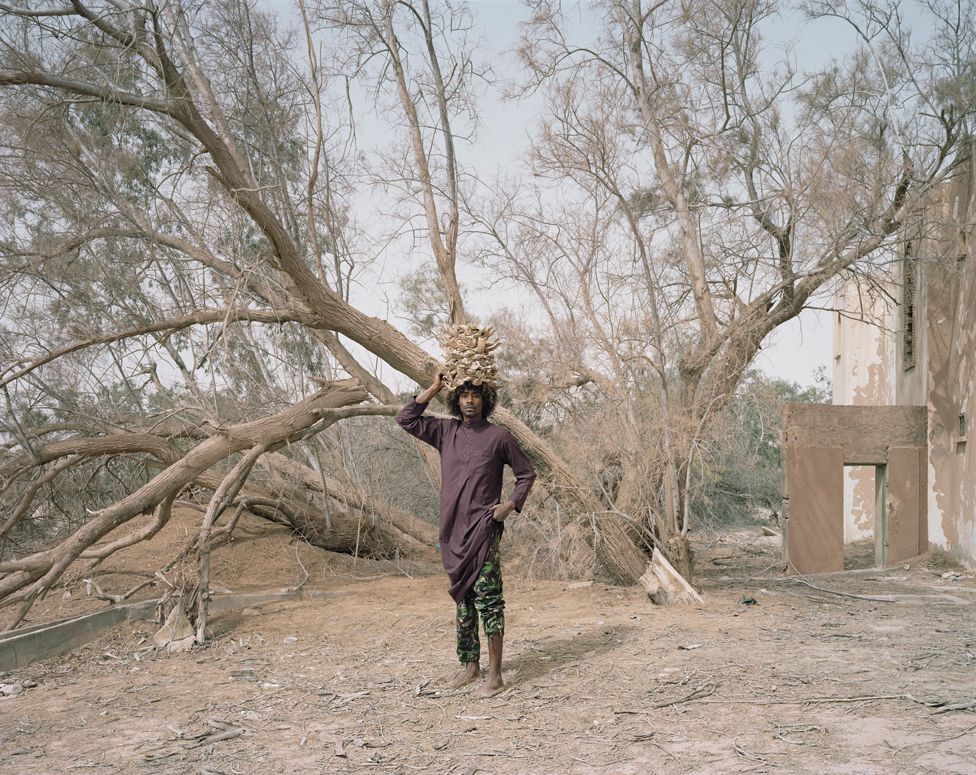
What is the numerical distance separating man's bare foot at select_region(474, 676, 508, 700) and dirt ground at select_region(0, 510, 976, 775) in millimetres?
57

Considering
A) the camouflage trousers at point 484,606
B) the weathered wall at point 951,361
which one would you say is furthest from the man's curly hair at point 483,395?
the weathered wall at point 951,361

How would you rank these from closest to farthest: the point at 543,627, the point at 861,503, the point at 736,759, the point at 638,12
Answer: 1. the point at 736,759
2. the point at 543,627
3. the point at 638,12
4. the point at 861,503

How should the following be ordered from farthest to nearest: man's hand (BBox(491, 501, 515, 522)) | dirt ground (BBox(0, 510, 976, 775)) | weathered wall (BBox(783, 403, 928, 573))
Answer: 1. weathered wall (BBox(783, 403, 928, 573))
2. man's hand (BBox(491, 501, 515, 522))
3. dirt ground (BBox(0, 510, 976, 775))

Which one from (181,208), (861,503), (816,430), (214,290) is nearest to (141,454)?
(214,290)

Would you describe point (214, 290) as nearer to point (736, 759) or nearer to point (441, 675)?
point (441, 675)

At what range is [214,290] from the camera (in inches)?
409

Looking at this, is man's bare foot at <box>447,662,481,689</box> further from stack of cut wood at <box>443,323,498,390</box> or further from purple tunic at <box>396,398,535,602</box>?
stack of cut wood at <box>443,323,498,390</box>

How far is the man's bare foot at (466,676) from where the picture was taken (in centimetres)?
544

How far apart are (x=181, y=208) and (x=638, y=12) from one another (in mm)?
6042

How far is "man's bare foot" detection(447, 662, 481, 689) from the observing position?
17.9ft

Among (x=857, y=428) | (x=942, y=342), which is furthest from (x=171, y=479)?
(x=942, y=342)

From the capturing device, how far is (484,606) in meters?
5.25

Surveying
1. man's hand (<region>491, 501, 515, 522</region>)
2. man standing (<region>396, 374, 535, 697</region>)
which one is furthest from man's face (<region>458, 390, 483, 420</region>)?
man's hand (<region>491, 501, 515, 522</region>)

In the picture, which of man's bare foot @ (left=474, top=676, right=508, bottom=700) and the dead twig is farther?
man's bare foot @ (left=474, top=676, right=508, bottom=700)
